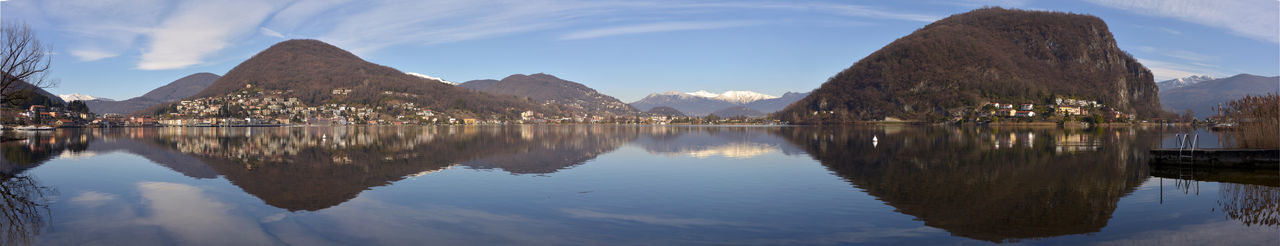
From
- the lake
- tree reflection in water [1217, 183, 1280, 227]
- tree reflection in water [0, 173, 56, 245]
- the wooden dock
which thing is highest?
the wooden dock

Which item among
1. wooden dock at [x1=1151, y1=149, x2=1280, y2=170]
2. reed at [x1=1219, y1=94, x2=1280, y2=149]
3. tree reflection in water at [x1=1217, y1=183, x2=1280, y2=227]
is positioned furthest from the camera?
reed at [x1=1219, y1=94, x2=1280, y2=149]

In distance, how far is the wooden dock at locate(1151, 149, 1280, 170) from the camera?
80.6ft

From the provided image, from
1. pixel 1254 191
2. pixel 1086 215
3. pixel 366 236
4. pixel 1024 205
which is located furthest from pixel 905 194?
pixel 366 236

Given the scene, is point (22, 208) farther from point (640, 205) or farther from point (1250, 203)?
point (1250, 203)

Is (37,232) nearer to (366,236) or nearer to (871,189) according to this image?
(366,236)

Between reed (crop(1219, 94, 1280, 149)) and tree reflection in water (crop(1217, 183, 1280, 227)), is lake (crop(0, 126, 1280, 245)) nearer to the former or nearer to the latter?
tree reflection in water (crop(1217, 183, 1280, 227))

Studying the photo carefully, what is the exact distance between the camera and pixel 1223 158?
25266mm

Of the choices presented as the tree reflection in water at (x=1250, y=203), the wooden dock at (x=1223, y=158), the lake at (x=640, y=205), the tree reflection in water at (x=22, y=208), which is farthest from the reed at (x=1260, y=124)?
the tree reflection in water at (x=22, y=208)

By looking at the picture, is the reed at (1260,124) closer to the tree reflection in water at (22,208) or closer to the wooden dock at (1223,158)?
the wooden dock at (1223,158)

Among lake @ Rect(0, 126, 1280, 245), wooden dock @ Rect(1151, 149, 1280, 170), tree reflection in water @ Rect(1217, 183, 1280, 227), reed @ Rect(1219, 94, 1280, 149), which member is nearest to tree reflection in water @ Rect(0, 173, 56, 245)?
lake @ Rect(0, 126, 1280, 245)

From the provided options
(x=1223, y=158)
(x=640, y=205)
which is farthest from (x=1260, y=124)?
(x=640, y=205)

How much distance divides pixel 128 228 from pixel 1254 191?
2764cm

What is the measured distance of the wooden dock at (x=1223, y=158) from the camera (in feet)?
80.6

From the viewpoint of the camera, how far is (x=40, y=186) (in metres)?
19.3
